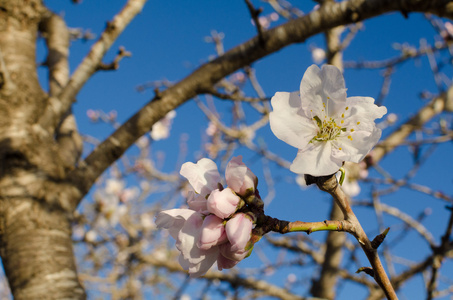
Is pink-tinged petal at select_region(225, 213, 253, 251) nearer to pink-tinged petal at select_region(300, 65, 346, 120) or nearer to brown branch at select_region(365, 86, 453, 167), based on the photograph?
pink-tinged petal at select_region(300, 65, 346, 120)

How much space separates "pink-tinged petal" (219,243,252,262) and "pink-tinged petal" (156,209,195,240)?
9 centimetres

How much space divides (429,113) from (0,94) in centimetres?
337

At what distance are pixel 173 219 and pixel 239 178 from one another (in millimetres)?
162

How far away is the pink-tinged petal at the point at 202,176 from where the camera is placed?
0.71 m

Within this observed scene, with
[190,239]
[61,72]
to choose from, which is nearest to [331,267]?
[190,239]

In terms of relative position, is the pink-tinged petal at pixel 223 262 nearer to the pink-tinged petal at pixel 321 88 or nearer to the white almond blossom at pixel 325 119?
the white almond blossom at pixel 325 119

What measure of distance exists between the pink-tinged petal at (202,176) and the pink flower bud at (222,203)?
0.07 m

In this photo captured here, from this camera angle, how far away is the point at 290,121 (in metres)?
0.73

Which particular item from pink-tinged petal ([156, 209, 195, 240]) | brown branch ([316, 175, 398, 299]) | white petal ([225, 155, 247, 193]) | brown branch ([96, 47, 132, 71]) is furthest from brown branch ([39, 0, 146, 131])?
brown branch ([316, 175, 398, 299])

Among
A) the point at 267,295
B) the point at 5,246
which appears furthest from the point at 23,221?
the point at 267,295

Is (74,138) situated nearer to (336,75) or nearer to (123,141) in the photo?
(123,141)

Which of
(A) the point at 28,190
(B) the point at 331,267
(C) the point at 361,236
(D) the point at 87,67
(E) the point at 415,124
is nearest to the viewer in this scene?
(C) the point at 361,236

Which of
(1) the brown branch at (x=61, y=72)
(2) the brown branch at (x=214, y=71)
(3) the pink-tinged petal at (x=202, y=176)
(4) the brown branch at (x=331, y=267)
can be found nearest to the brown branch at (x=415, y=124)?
(4) the brown branch at (x=331, y=267)

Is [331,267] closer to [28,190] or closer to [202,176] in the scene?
[28,190]
